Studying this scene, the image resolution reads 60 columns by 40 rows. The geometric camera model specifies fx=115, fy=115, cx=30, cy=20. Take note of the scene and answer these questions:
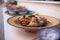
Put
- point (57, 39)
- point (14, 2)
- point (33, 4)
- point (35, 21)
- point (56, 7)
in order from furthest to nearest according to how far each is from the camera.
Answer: point (14, 2) < point (33, 4) < point (56, 7) < point (35, 21) < point (57, 39)

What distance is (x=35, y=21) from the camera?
23.1 inches

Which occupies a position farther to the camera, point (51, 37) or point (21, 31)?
point (21, 31)

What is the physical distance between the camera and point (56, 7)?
2.94 feet

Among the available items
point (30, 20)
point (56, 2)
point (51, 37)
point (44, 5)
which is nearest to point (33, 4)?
point (44, 5)

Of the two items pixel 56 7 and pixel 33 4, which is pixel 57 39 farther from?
pixel 33 4

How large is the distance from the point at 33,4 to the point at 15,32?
1.78 feet

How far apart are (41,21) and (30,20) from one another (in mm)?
59

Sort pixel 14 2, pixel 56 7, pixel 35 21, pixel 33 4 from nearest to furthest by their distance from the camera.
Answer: pixel 35 21 → pixel 56 7 → pixel 33 4 → pixel 14 2

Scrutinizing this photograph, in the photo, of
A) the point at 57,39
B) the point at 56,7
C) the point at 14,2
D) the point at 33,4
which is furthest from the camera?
the point at 14,2

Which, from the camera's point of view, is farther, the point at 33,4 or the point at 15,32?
the point at 33,4

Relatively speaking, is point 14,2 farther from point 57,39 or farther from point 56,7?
point 57,39

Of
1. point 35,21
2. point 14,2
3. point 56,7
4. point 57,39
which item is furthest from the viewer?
point 14,2

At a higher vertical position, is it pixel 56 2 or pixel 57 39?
pixel 56 2

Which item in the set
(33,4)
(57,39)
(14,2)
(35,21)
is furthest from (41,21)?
(14,2)
